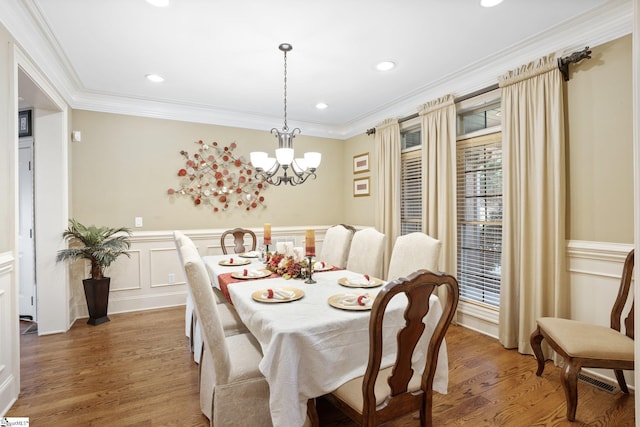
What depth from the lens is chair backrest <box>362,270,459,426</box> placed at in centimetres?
129

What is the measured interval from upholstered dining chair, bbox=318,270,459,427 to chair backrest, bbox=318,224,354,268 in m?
1.71

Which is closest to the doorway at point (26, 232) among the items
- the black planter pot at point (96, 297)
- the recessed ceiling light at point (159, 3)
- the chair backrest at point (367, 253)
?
the black planter pot at point (96, 297)

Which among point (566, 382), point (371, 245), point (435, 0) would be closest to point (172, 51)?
point (435, 0)

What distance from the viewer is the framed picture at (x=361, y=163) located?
487cm

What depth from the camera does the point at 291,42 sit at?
8.66ft

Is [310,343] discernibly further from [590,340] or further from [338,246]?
[338,246]

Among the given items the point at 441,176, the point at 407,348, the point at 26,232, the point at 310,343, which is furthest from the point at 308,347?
the point at 26,232

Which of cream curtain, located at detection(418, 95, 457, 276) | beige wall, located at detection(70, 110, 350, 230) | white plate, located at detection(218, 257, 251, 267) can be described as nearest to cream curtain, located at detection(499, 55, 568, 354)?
cream curtain, located at detection(418, 95, 457, 276)

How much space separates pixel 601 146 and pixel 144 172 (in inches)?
179

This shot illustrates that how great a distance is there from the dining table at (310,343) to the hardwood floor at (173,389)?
0.59 meters

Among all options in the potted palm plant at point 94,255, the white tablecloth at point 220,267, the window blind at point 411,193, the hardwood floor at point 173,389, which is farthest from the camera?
the window blind at point 411,193

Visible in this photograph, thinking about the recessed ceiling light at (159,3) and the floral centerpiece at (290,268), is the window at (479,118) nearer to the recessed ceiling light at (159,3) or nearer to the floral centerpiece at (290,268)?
the floral centerpiece at (290,268)

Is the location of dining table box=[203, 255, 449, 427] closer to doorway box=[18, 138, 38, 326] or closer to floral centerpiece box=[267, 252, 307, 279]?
floral centerpiece box=[267, 252, 307, 279]

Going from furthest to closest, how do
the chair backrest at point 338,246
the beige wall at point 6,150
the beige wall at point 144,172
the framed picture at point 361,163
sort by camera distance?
the framed picture at point 361,163 → the beige wall at point 144,172 → the chair backrest at point 338,246 → the beige wall at point 6,150
